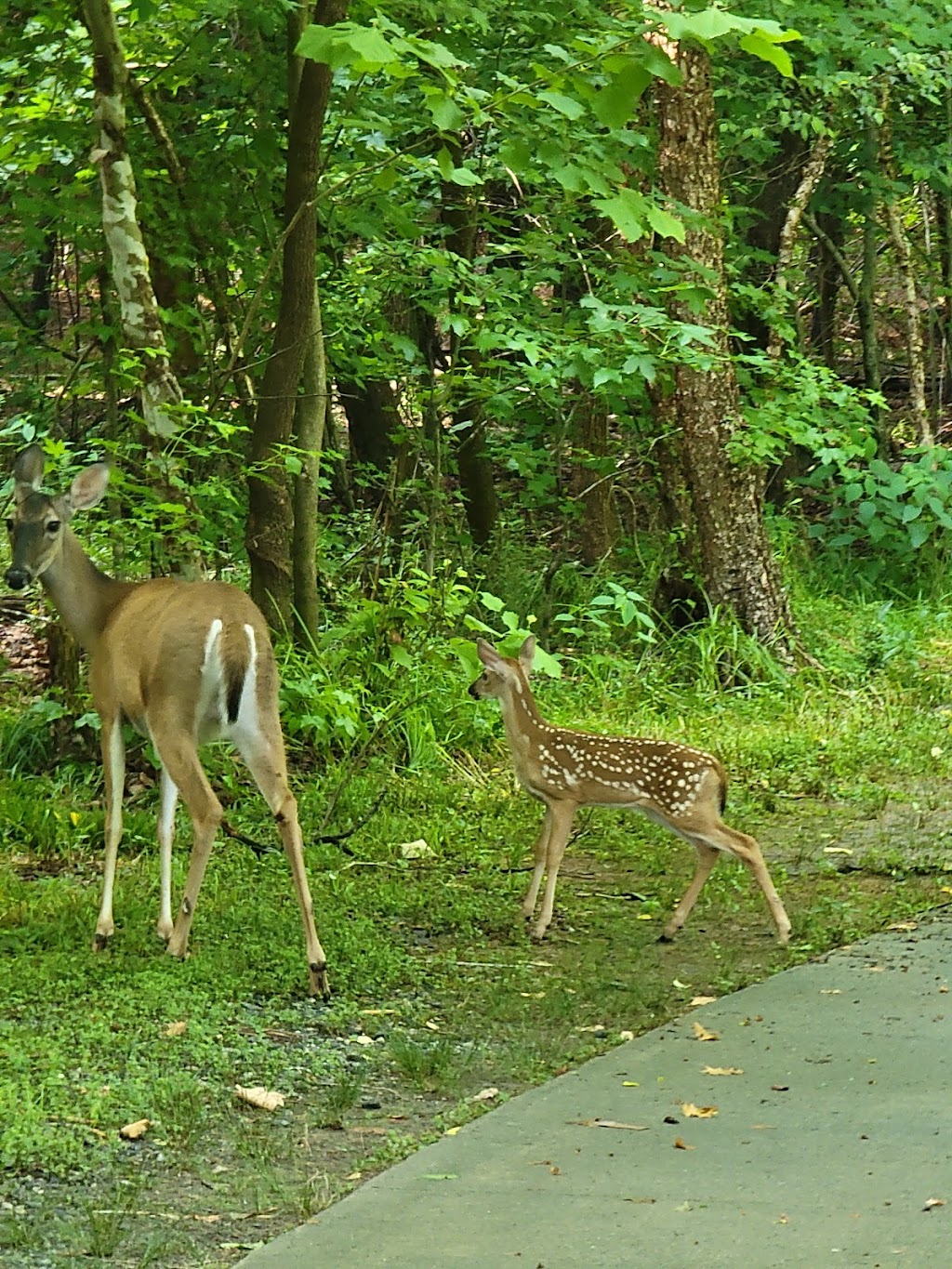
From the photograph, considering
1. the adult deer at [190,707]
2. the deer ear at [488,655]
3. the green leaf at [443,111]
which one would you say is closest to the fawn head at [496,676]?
the deer ear at [488,655]

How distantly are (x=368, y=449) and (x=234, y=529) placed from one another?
15.9ft

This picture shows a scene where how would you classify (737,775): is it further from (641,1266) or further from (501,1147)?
(641,1266)

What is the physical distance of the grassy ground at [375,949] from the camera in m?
4.57

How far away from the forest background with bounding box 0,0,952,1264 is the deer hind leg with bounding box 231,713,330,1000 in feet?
1.10

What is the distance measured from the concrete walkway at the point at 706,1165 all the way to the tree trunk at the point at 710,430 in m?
6.01

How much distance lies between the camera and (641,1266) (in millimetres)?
3756

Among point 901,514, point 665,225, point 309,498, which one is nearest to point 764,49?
point 665,225

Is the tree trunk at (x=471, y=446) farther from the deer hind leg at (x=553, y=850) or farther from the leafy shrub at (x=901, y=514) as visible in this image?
the deer hind leg at (x=553, y=850)

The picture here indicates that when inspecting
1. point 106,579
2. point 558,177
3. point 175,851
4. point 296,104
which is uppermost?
point 296,104

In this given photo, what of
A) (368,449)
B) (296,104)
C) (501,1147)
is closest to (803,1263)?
(501,1147)

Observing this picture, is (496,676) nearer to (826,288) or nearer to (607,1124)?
(607,1124)

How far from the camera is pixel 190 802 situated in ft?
21.2

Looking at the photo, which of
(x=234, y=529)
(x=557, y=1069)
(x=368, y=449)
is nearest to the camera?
(x=557, y=1069)

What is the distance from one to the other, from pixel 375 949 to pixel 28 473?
2411 millimetres
